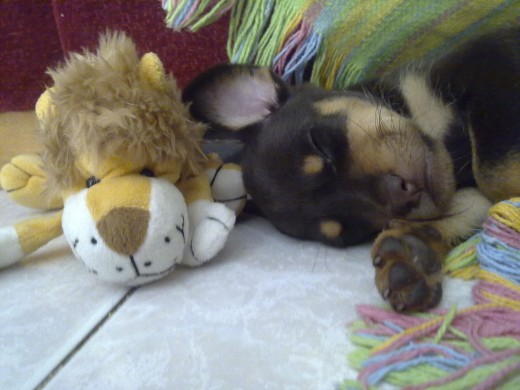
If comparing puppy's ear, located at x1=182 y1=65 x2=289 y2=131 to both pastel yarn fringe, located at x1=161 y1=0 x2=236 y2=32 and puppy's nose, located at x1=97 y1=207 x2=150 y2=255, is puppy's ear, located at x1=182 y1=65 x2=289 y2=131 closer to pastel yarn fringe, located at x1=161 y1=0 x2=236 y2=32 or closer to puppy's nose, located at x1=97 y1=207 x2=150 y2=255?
pastel yarn fringe, located at x1=161 y1=0 x2=236 y2=32

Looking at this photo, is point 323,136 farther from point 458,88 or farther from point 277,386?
point 277,386

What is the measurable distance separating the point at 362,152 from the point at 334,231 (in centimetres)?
22

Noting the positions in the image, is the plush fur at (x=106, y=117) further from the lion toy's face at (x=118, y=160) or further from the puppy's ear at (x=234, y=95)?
the puppy's ear at (x=234, y=95)

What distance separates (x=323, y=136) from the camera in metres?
1.29

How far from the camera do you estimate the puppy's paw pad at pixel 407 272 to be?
978mm

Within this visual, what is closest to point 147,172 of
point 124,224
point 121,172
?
point 121,172

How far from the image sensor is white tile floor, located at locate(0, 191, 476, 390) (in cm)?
87

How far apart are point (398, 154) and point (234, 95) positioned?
570mm

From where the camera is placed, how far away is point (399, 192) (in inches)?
47.7

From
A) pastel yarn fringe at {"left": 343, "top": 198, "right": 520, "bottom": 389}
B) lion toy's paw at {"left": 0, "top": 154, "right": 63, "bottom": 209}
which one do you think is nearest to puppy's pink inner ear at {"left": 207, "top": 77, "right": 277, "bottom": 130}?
lion toy's paw at {"left": 0, "top": 154, "right": 63, "bottom": 209}

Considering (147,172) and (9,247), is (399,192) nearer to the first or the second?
(147,172)

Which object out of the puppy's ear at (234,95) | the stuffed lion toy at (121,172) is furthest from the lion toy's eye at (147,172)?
the puppy's ear at (234,95)

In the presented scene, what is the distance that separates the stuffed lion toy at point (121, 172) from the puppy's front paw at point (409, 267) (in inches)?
15.5

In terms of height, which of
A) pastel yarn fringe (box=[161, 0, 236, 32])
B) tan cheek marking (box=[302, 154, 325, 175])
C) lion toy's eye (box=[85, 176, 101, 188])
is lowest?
tan cheek marking (box=[302, 154, 325, 175])
